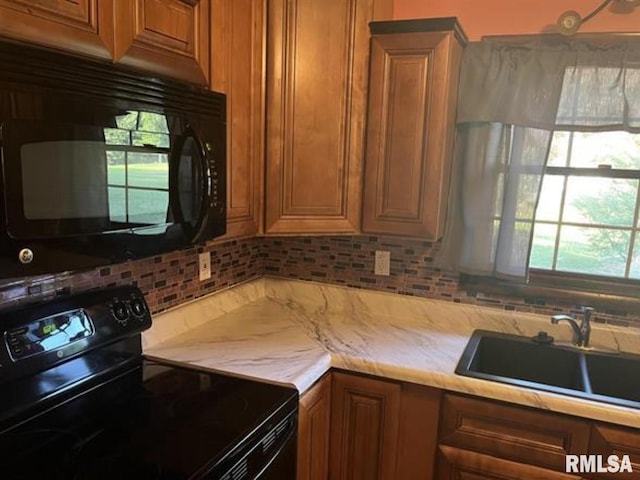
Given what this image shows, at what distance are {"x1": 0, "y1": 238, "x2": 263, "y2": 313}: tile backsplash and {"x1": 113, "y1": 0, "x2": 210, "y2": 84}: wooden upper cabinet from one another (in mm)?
620

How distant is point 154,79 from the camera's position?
4.12 feet

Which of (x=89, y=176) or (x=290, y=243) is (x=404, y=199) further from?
(x=89, y=176)

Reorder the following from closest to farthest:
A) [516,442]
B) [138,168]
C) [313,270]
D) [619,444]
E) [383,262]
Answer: [138,168] < [619,444] < [516,442] < [383,262] < [313,270]

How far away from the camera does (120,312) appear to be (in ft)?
5.14

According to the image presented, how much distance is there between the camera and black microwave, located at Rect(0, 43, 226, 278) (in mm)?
971

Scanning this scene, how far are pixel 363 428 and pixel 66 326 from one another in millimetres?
1010

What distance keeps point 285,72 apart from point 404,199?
0.63 m

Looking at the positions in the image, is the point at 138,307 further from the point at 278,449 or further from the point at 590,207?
the point at 590,207

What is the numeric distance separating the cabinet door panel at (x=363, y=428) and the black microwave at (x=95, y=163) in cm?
75

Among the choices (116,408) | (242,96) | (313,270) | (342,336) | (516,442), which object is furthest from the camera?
(313,270)

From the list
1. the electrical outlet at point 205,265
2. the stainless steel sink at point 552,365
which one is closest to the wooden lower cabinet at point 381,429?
the stainless steel sink at point 552,365

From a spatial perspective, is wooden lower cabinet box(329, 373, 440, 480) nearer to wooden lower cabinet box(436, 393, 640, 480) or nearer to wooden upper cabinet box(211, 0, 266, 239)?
wooden lower cabinet box(436, 393, 640, 480)

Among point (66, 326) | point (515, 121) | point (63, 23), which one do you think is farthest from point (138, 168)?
point (515, 121)

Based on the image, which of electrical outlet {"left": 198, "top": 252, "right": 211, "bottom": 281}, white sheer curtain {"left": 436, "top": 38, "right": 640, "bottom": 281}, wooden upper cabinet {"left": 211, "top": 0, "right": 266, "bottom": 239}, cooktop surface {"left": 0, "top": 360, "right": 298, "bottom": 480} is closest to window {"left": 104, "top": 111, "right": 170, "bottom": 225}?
wooden upper cabinet {"left": 211, "top": 0, "right": 266, "bottom": 239}
